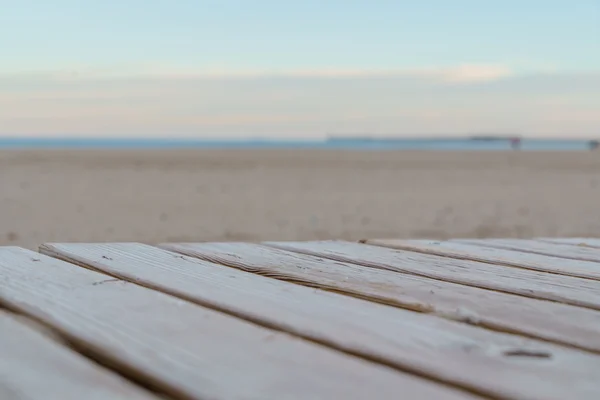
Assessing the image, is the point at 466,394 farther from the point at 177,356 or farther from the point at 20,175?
the point at 20,175

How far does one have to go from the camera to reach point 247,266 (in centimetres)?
153

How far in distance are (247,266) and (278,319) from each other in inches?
19.1

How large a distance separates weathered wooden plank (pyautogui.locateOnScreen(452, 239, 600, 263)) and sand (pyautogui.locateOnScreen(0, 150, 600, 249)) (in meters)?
4.72

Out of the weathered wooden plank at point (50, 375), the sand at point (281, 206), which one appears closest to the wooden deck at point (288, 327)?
the weathered wooden plank at point (50, 375)

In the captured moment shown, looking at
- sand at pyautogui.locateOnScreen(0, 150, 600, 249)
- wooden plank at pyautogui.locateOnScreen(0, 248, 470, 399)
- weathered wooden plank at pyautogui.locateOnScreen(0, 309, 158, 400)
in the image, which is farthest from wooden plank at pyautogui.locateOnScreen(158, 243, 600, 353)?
sand at pyautogui.locateOnScreen(0, 150, 600, 249)

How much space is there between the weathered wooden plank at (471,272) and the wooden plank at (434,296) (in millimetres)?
50

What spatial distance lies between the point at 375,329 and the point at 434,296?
293 mm

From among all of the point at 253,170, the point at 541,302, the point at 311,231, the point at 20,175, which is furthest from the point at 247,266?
the point at 253,170

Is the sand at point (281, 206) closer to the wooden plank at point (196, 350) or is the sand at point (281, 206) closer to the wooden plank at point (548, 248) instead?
the wooden plank at point (548, 248)

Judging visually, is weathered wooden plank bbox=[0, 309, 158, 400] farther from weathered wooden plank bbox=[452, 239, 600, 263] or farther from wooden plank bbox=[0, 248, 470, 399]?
weathered wooden plank bbox=[452, 239, 600, 263]

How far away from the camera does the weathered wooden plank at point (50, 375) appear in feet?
2.46

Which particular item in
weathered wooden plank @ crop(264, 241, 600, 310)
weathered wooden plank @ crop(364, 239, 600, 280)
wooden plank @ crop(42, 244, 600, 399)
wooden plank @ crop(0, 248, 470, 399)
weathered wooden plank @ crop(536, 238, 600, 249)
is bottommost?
wooden plank @ crop(0, 248, 470, 399)

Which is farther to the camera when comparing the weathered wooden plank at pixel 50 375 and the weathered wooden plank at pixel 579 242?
the weathered wooden plank at pixel 579 242

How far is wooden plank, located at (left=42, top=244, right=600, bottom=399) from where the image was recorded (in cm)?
85
